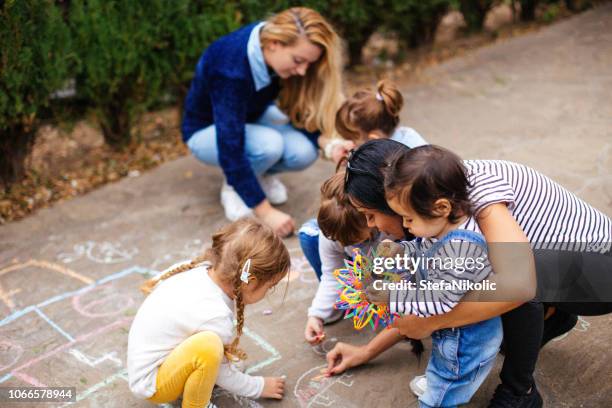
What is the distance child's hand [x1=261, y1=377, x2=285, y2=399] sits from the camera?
7.04 ft

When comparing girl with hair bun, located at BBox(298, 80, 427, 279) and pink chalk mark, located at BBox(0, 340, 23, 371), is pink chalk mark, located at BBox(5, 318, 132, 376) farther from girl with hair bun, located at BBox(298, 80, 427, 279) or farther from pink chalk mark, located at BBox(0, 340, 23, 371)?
girl with hair bun, located at BBox(298, 80, 427, 279)

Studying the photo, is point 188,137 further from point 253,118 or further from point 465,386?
point 465,386

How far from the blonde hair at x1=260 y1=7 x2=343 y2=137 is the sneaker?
1.80 metres

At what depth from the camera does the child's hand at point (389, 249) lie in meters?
2.00

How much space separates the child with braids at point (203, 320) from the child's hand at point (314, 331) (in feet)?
1.21

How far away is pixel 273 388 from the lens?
2156mm

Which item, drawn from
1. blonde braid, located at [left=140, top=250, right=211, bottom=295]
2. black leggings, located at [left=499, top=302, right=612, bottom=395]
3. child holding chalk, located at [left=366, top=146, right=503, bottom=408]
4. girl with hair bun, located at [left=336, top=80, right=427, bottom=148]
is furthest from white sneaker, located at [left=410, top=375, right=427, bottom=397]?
girl with hair bun, located at [left=336, top=80, right=427, bottom=148]

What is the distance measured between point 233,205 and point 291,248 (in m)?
0.46

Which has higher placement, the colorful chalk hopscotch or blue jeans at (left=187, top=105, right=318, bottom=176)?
blue jeans at (left=187, top=105, right=318, bottom=176)

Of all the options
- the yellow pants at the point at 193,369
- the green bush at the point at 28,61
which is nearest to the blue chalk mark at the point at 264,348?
the yellow pants at the point at 193,369

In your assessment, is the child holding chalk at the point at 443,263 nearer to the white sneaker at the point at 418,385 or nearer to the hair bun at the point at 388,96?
the white sneaker at the point at 418,385

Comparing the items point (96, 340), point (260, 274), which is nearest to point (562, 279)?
point (260, 274)

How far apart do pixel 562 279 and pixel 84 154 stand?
11.4ft

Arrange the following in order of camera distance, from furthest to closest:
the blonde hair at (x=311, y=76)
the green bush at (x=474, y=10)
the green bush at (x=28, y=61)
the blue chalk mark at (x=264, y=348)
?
the green bush at (x=474, y=10) → the green bush at (x=28, y=61) → the blonde hair at (x=311, y=76) → the blue chalk mark at (x=264, y=348)
